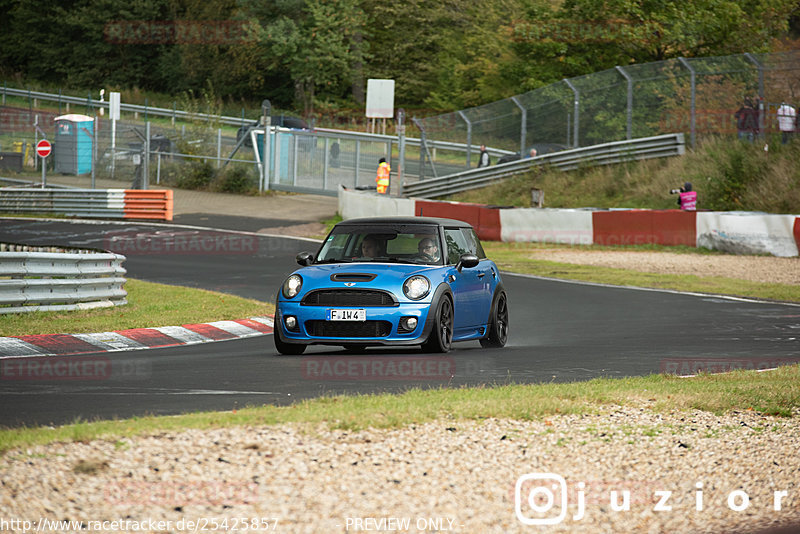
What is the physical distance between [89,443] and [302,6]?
6840 cm

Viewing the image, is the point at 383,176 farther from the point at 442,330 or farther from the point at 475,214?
the point at 442,330

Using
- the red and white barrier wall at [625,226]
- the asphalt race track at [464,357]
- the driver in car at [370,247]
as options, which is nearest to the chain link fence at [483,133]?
the red and white barrier wall at [625,226]

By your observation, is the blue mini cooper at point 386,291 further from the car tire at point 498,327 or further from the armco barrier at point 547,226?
the armco barrier at point 547,226

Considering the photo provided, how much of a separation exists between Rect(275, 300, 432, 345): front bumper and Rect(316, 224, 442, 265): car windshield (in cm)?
95

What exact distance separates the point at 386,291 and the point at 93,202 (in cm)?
2694

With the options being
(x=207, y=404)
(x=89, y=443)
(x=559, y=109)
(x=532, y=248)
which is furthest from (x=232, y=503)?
(x=559, y=109)

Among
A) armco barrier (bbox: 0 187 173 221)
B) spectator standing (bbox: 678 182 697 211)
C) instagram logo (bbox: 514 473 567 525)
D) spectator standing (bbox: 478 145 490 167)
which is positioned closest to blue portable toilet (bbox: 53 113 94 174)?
armco barrier (bbox: 0 187 173 221)

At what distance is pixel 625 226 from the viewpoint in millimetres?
28000

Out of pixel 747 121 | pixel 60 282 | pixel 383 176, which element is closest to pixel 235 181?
pixel 383 176

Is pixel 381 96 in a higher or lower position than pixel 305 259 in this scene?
higher

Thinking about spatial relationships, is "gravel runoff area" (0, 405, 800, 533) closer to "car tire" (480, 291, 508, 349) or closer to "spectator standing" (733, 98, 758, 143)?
"car tire" (480, 291, 508, 349)

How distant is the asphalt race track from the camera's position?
823cm

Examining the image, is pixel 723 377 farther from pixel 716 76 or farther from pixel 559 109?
pixel 559 109

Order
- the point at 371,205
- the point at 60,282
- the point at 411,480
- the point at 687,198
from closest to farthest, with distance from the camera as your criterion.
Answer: the point at 411,480, the point at 60,282, the point at 687,198, the point at 371,205
